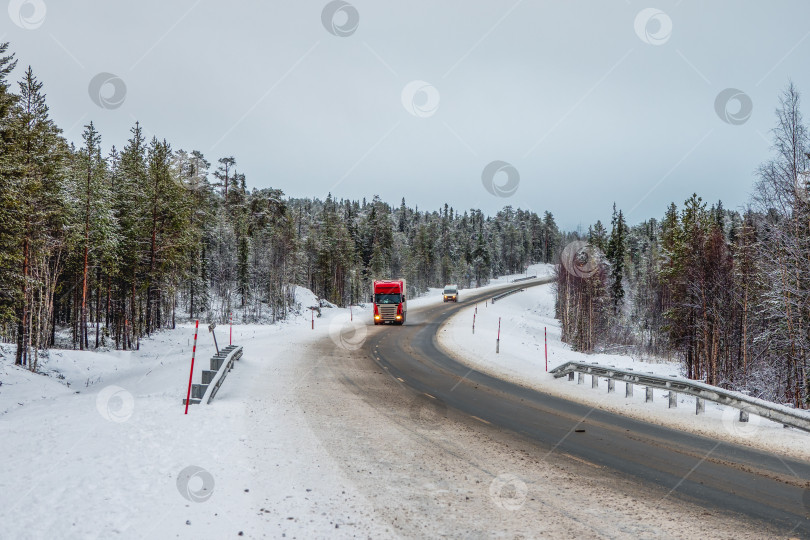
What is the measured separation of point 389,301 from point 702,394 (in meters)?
27.7

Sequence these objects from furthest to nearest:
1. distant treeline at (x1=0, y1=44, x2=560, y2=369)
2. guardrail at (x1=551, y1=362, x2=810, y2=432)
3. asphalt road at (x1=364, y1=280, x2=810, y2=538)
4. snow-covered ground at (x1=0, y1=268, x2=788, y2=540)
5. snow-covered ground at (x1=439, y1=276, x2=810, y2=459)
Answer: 1. distant treeline at (x1=0, y1=44, x2=560, y2=369)
2. guardrail at (x1=551, y1=362, x2=810, y2=432)
3. snow-covered ground at (x1=439, y1=276, x2=810, y2=459)
4. asphalt road at (x1=364, y1=280, x2=810, y2=538)
5. snow-covered ground at (x1=0, y1=268, x2=788, y2=540)

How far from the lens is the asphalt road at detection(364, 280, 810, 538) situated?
6.34 m

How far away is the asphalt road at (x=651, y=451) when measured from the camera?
6.34 meters

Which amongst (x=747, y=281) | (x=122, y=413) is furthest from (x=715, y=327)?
(x=122, y=413)

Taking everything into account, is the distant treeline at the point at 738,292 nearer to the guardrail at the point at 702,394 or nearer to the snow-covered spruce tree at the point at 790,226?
the snow-covered spruce tree at the point at 790,226

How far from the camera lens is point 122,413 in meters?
9.61

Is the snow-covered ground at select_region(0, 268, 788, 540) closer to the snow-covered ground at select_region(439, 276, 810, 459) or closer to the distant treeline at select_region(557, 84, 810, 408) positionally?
the snow-covered ground at select_region(439, 276, 810, 459)

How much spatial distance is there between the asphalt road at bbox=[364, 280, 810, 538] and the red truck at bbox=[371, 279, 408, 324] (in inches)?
830

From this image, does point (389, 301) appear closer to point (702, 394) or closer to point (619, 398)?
point (619, 398)

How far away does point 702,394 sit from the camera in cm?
1170

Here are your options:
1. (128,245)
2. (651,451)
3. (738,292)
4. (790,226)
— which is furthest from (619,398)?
(128,245)

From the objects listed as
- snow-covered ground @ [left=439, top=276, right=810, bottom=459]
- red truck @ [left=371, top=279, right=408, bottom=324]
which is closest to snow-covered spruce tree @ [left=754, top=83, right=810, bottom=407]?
snow-covered ground @ [left=439, top=276, right=810, bottom=459]

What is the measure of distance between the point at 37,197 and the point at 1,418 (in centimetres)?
1681

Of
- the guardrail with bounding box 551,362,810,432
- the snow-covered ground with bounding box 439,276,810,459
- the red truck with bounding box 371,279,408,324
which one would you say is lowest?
the snow-covered ground with bounding box 439,276,810,459
